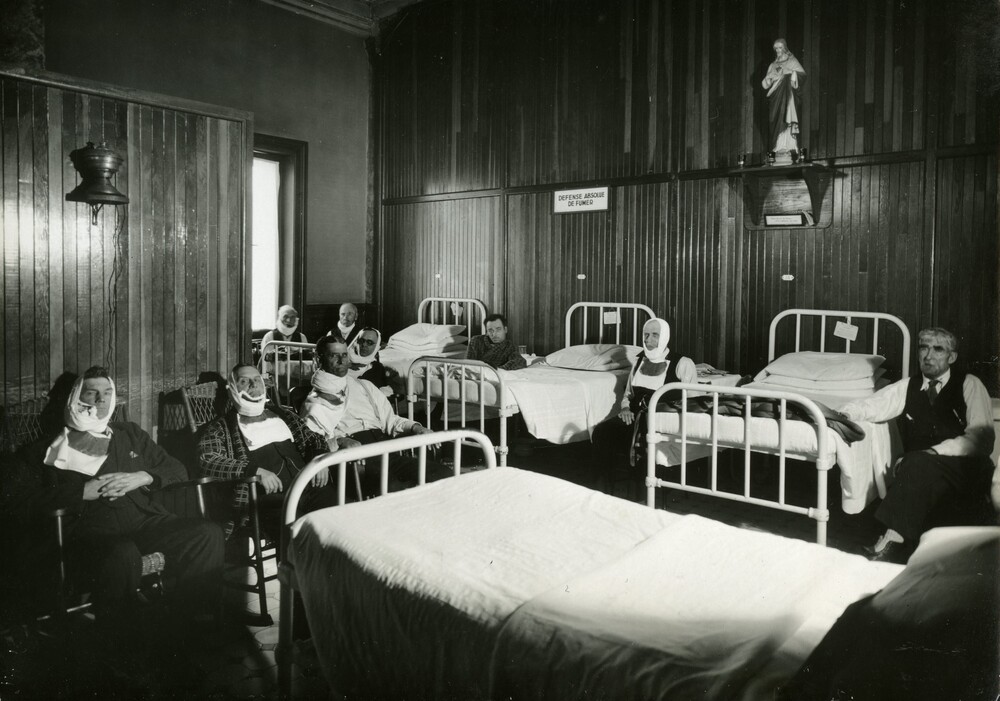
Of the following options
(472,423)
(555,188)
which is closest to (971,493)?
(472,423)

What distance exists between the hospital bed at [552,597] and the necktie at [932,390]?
2365 millimetres

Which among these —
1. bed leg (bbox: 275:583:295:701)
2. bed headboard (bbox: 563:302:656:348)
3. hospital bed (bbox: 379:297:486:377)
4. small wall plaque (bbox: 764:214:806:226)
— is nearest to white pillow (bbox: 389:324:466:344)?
hospital bed (bbox: 379:297:486:377)

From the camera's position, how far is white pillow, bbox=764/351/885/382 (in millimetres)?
Answer: 5434

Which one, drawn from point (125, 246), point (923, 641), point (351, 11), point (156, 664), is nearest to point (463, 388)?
point (125, 246)

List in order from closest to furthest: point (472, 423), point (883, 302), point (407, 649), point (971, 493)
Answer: point (407, 649)
point (971, 493)
point (883, 302)
point (472, 423)

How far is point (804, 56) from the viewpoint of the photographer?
610 cm

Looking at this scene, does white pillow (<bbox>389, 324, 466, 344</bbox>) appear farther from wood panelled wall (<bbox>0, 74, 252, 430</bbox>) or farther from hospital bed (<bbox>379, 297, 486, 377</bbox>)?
wood panelled wall (<bbox>0, 74, 252, 430</bbox>)

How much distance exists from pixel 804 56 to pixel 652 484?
3949 millimetres

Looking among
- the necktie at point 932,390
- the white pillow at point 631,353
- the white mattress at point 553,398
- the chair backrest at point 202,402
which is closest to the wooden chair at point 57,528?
the chair backrest at point 202,402

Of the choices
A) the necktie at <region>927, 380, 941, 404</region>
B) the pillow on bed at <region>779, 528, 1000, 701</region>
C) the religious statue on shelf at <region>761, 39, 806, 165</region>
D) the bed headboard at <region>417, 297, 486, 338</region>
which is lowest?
the pillow on bed at <region>779, 528, 1000, 701</region>

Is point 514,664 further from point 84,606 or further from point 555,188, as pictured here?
point 555,188

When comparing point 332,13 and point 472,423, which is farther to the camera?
point 332,13

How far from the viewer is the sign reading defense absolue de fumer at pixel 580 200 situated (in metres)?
7.40

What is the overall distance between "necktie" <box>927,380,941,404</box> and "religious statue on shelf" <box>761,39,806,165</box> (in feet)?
7.43
